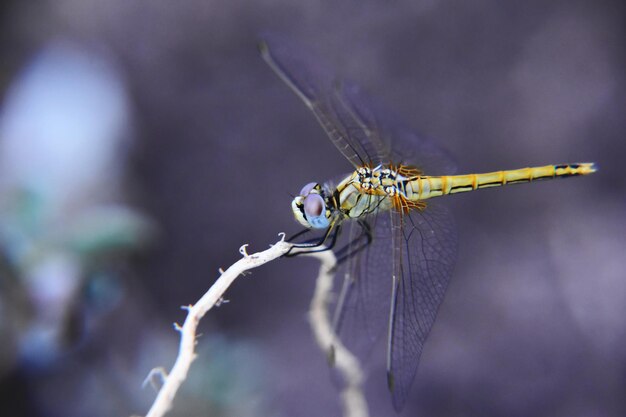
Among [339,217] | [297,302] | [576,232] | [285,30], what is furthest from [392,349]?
[285,30]

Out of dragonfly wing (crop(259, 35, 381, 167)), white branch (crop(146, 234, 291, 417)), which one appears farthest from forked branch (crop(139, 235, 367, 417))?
dragonfly wing (crop(259, 35, 381, 167))

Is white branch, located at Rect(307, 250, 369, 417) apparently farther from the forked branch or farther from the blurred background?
Result: the blurred background

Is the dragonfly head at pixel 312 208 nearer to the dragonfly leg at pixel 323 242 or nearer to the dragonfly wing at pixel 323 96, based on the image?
the dragonfly leg at pixel 323 242

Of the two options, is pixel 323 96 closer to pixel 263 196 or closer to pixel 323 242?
pixel 323 242

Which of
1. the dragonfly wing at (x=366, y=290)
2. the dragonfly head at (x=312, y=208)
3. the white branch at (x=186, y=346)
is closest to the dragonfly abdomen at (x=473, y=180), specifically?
the dragonfly wing at (x=366, y=290)

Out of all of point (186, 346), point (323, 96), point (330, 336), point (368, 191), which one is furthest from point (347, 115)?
point (186, 346)

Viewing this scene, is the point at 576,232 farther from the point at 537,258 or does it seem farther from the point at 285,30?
the point at 285,30
